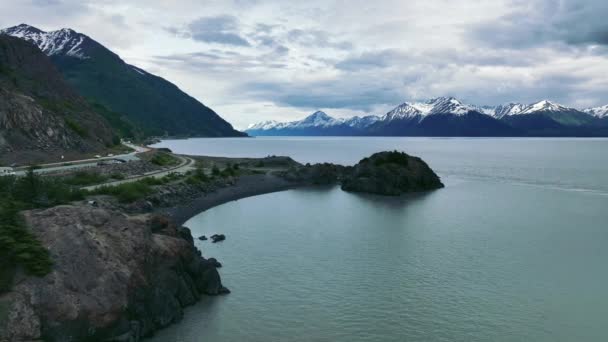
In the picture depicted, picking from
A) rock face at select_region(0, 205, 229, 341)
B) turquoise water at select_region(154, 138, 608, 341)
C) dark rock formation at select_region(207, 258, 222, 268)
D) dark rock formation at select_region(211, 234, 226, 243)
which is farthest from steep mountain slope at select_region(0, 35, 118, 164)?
rock face at select_region(0, 205, 229, 341)

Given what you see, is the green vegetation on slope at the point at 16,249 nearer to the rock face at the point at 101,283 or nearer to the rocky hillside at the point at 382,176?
the rock face at the point at 101,283

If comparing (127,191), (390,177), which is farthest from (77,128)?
(390,177)

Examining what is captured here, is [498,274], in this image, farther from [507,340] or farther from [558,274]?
[507,340]

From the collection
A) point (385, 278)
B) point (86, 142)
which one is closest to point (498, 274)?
point (385, 278)

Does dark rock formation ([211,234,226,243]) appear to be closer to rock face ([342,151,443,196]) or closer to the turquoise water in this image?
the turquoise water

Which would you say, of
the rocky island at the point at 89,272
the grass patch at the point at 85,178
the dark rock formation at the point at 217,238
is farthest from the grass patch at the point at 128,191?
the rocky island at the point at 89,272

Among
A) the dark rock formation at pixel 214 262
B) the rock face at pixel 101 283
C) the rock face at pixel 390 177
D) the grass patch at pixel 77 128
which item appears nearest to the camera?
the rock face at pixel 101 283
